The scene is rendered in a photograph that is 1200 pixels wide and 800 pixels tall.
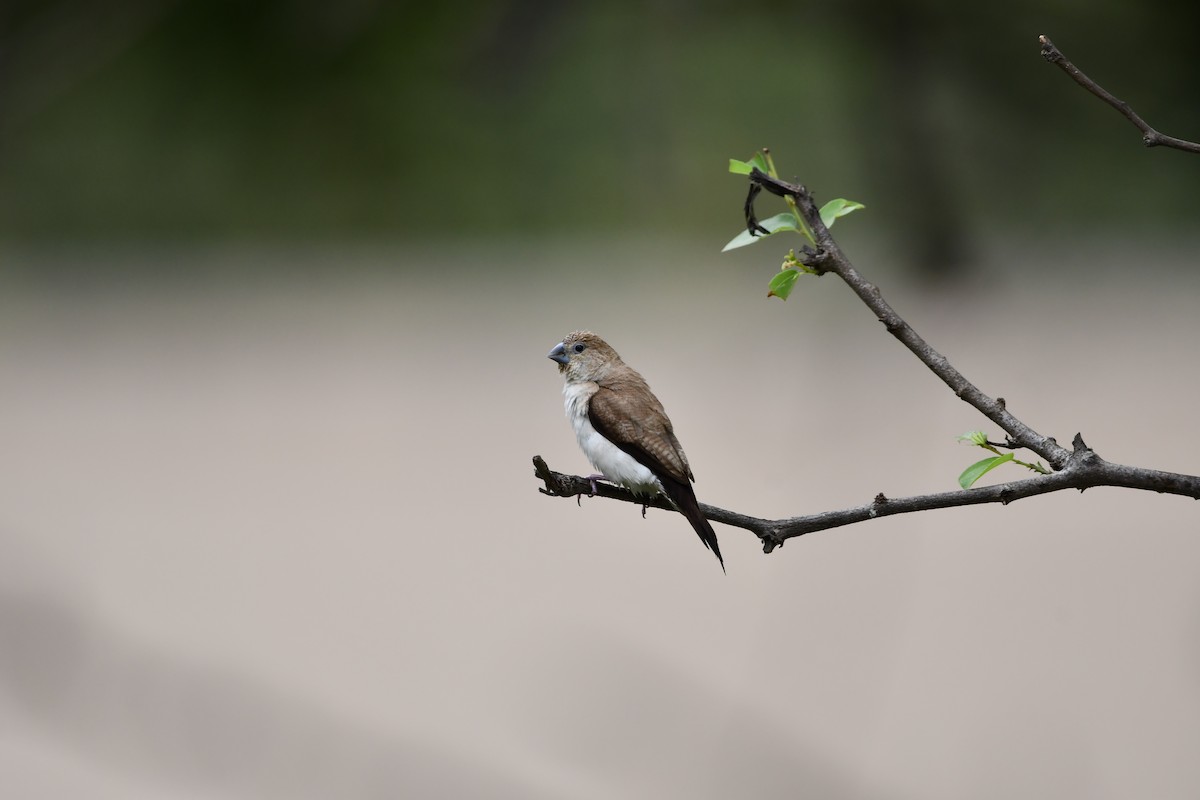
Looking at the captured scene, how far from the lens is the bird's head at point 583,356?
3.52 ft

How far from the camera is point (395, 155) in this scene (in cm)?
350

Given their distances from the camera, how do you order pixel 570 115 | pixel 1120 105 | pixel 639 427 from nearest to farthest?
pixel 1120 105
pixel 639 427
pixel 570 115

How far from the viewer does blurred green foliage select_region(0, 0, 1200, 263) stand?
119 cm

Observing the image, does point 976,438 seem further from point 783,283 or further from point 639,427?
point 639,427

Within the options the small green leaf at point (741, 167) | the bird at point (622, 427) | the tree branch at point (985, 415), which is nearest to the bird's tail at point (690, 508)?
the bird at point (622, 427)

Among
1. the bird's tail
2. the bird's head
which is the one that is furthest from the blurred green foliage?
the bird's tail

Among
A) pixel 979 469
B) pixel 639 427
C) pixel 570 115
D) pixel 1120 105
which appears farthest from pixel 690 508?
pixel 570 115

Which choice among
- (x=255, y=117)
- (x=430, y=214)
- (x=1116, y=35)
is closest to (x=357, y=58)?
(x=255, y=117)

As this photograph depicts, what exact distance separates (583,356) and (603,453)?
0.14m

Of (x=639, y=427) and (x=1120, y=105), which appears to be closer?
(x=1120, y=105)

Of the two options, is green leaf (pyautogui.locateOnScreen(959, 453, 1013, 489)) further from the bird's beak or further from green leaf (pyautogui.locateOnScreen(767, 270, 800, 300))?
the bird's beak

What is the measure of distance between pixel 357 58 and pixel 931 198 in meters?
2.27

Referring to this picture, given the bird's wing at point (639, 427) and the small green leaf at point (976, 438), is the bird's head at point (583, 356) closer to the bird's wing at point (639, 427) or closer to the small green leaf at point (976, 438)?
the bird's wing at point (639, 427)

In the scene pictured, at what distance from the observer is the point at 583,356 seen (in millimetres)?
1082
